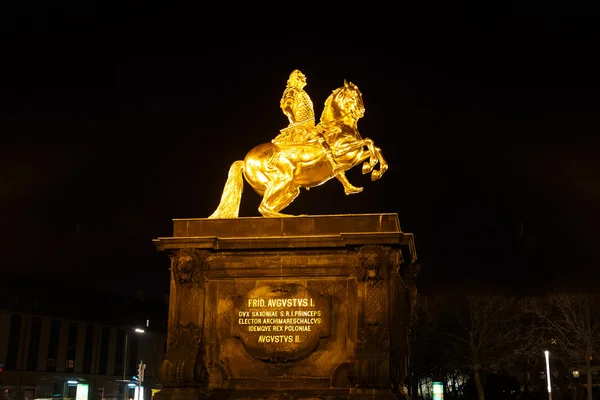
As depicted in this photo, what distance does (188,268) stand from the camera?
18.4 m

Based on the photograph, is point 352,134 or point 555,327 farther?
point 555,327

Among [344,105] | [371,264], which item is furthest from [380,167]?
[371,264]

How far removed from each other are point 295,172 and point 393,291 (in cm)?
399

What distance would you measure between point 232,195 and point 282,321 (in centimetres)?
382

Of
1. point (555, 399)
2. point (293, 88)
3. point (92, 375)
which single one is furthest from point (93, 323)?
point (293, 88)

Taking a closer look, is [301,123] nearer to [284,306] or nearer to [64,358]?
[284,306]

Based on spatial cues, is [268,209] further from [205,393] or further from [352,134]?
[205,393]

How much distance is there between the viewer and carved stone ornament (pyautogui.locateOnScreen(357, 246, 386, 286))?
17672 millimetres

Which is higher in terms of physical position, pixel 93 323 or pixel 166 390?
pixel 93 323

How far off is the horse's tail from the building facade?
37156 mm

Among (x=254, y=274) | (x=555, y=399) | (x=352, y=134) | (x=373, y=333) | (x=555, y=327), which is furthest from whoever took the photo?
(x=555, y=399)

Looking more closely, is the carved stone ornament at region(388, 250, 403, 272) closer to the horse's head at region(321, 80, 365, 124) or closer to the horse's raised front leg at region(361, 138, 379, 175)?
the horse's raised front leg at region(361, 138, 379, 175)

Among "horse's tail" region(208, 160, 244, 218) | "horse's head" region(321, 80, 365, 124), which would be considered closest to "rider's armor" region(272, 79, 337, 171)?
"horse's head" region(321, 80, 365, 124)

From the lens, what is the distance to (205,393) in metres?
17.6
